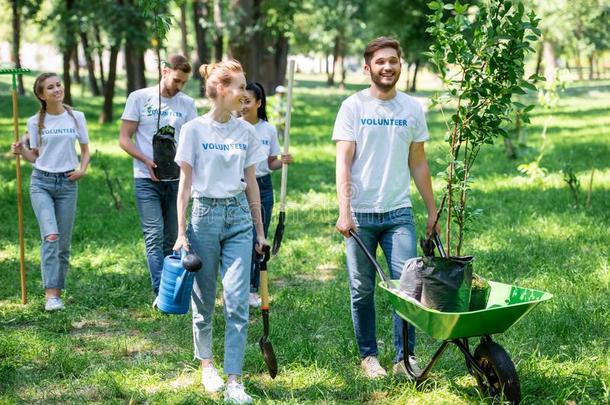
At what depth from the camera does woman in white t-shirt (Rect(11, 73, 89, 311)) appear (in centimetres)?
735

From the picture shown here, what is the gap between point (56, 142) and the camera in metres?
7.43

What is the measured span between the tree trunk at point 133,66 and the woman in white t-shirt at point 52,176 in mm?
16248

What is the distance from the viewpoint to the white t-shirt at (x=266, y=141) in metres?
7.25

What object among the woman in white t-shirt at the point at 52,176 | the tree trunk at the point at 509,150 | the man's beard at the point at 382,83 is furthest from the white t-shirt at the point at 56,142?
the tree trunk at the point at 509,150

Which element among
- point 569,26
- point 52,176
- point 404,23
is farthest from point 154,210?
point 569,26

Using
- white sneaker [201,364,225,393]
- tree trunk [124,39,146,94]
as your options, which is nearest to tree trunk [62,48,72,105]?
tree trunk [124,39,146,94]

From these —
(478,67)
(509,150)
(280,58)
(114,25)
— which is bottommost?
(509,150)

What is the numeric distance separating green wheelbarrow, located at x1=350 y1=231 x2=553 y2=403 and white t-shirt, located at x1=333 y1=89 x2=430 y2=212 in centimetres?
44

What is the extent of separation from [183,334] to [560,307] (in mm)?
2866

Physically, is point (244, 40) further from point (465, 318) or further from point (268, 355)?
point (465, 318)

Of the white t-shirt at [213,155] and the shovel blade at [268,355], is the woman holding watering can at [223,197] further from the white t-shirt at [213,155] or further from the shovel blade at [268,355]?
the shovel blade at [268,355]

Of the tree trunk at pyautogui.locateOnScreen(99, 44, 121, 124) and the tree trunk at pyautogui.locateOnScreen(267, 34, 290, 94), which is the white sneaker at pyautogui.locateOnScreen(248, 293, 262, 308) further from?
the tree trunk at pyautogui.locateOnScreen(267, 34, 290, 94)

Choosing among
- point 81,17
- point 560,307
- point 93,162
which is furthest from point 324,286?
point 81,17

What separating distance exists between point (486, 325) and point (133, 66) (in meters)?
23.0
